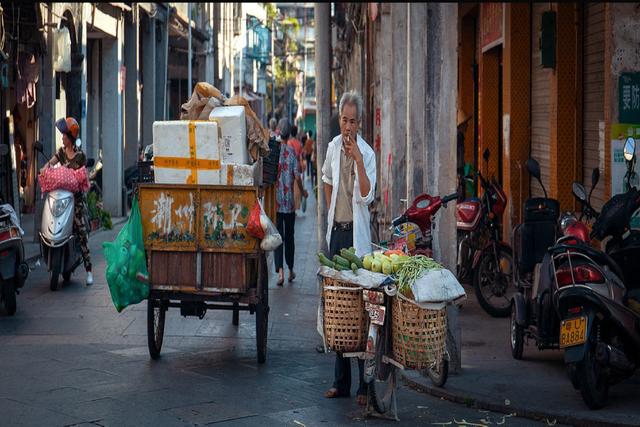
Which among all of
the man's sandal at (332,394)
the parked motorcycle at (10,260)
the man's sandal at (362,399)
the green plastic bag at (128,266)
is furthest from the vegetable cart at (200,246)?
the parked motorcycle at (10,260)

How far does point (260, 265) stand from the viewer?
357 inches

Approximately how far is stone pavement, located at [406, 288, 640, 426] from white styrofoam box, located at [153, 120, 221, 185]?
231 centimetres

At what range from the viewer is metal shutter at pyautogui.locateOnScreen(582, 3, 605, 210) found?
1212 centimetres

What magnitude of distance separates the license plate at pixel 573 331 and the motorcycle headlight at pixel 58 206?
7.39m

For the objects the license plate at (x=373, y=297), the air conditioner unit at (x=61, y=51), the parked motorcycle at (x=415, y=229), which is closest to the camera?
the license plate at (x=373, y=297)

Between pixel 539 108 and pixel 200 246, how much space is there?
292 inches

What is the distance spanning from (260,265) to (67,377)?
69.4 inches

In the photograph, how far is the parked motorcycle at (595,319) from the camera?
7.39 m

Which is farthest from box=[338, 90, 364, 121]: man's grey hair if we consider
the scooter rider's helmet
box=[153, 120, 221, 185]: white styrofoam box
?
the scooter rider's helmet

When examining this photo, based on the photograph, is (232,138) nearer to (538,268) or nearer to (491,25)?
(538,268)

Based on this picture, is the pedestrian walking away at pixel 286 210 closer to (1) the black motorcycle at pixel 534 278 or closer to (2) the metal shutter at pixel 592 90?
(2) the metal shutter at pixel 592 90

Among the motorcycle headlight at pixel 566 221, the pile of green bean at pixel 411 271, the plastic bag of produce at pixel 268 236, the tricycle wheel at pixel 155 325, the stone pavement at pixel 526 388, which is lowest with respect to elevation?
the stone pavement at pixel 526 388

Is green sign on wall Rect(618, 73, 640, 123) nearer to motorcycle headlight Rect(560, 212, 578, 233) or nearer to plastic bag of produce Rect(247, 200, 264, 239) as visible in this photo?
motorcycle headlight Rect(560, 212, 578, 233)

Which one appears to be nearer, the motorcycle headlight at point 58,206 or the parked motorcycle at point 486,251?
the parked motorcycle at point 486,251
